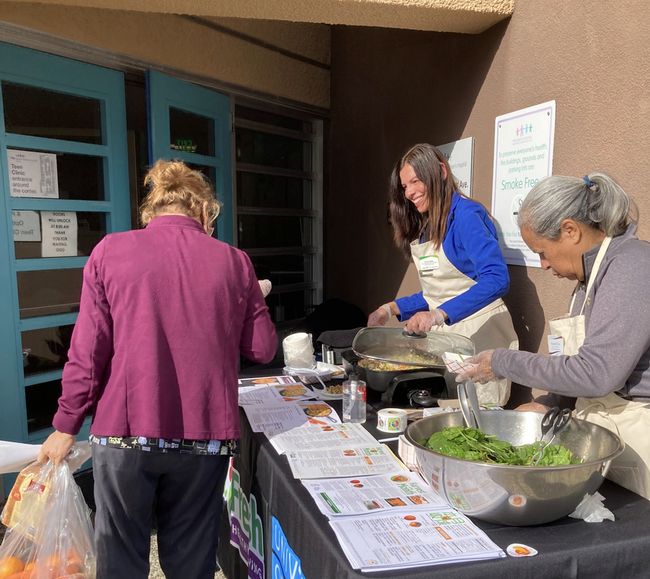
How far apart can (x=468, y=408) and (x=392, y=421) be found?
1.49 ft

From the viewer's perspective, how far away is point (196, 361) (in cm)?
164

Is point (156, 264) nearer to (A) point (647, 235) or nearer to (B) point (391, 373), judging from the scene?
(B) point (391, 373)

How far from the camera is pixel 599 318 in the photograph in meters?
1.32

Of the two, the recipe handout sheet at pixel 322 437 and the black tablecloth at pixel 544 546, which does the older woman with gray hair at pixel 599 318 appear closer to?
the black tablecloth at pixel 544 546

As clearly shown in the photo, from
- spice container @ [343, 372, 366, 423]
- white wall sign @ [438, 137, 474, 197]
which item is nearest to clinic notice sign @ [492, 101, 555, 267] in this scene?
white wall sign @ [438, 137, 474, 197]

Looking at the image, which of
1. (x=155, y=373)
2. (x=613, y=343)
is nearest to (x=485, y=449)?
(x=613, y=343)

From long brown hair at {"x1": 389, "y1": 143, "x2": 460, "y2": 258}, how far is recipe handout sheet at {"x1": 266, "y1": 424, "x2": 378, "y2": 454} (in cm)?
123

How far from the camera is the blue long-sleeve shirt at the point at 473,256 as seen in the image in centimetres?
240

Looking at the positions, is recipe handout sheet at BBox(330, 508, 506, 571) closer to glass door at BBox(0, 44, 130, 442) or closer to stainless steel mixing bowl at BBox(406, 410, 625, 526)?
stainless steel mixing bowl at BBox(406, 410, 625, 526)

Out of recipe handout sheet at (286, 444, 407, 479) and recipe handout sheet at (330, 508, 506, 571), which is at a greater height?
recipe handout sheet at (330, 508, 506, 571)

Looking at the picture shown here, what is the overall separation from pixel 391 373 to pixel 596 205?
3.25ft

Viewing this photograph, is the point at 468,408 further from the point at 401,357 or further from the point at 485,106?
the point at 485,106

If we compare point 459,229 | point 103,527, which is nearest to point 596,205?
point 459,229

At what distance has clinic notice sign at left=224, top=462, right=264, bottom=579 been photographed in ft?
6.06
